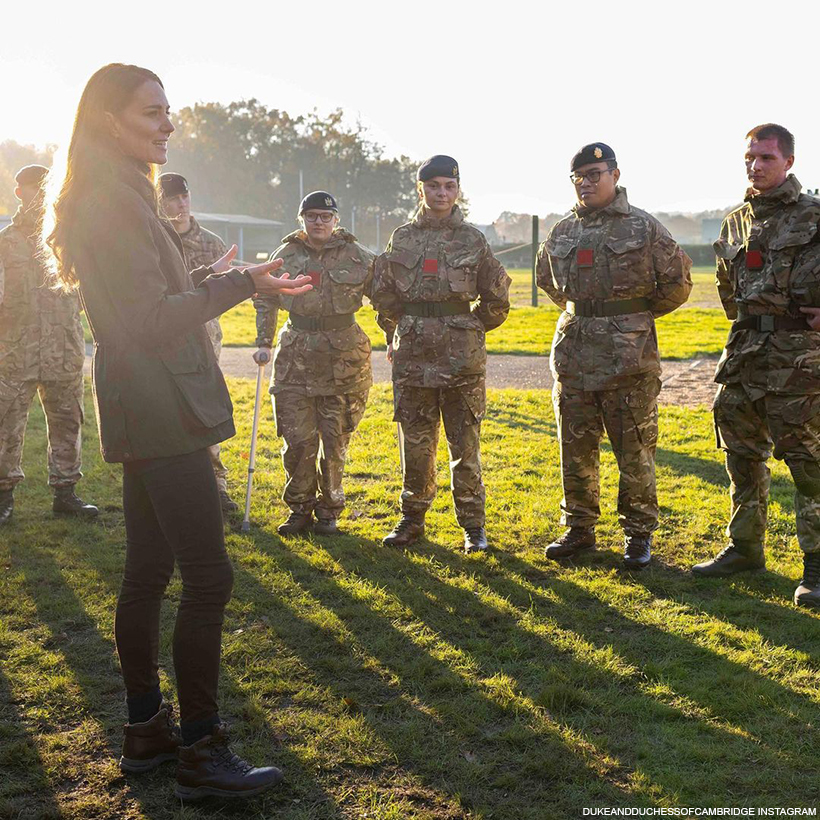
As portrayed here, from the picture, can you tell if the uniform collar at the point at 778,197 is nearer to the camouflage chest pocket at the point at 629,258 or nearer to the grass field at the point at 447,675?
the camouflage chest pocket at the point at 629,258

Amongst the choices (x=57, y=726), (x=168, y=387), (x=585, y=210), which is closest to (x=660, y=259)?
(x=585, y=210)

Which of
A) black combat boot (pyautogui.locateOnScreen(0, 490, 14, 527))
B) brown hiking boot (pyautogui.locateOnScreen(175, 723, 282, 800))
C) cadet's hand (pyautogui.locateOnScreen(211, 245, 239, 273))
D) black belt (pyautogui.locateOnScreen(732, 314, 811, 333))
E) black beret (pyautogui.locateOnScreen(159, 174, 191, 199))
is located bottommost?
brown hiking boot (pyautogui.locateOnScreen(175, 723, 282, 800))

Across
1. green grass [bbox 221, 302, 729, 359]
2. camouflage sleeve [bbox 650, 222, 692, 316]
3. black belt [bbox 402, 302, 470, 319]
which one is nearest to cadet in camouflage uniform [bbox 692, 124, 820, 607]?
camouflage sleeve [bbox 650, 222, 692, 316]

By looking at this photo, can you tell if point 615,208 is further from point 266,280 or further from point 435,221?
point 266,280

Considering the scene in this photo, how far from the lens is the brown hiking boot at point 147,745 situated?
3.73 meters

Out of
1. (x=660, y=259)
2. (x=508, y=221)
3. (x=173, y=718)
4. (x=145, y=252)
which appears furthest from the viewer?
(x=508, y=221)

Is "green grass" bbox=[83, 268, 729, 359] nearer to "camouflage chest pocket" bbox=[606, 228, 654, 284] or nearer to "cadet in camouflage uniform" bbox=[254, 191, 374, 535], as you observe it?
"cadet in camouflage uniform" bbox=[254, 191, 374, 535]

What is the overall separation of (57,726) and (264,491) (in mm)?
3969

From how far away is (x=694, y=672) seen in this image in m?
4.59

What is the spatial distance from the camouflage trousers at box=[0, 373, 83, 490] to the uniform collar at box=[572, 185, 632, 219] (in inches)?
154

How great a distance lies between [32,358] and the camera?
7062 millimetres

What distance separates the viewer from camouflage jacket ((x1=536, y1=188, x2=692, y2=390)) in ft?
19.3

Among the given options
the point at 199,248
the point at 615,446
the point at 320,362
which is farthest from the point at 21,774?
the point at 199,248

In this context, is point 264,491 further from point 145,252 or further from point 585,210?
point 145,252
